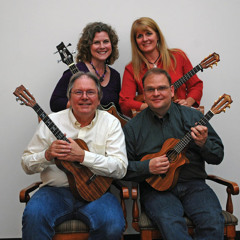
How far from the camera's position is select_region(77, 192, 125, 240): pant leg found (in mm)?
2133

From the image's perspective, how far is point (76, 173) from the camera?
2.29 meters

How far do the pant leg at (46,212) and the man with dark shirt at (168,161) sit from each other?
47 cm

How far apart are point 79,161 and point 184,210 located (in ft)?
2.62

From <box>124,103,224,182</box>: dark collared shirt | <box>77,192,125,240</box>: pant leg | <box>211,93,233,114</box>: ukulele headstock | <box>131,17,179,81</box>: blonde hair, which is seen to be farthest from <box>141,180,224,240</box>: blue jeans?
<box>131,17,179,81</box>: blonde hair

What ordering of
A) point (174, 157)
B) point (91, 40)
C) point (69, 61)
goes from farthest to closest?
point (91, 40) → point (69, 61) → point (174, 157)

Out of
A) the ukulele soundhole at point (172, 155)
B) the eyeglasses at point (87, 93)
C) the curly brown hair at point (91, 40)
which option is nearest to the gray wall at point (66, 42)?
the curly brown hair at point (91, 40)

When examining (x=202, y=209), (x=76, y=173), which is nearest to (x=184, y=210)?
(x=202, y=209)

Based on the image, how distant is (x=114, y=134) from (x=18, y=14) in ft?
5.70

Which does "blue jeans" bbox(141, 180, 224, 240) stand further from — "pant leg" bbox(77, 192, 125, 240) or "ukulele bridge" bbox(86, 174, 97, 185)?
"ukulele bridge" bbox(86, 174, 97, 185)

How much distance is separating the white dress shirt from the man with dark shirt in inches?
6.5

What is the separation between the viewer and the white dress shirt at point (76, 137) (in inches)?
91.9

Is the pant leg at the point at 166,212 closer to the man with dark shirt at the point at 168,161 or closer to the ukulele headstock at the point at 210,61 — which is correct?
the man with dark shirt at the point at 168,161

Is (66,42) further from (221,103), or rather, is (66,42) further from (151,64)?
(221,103)

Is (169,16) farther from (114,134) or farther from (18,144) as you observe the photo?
(18,144)
